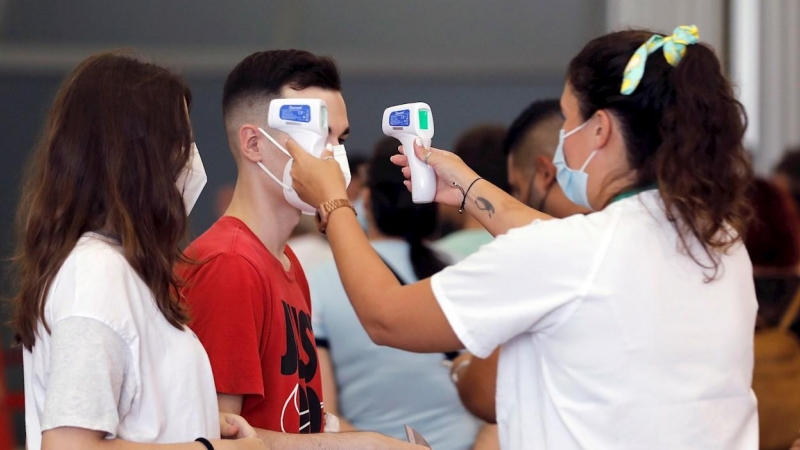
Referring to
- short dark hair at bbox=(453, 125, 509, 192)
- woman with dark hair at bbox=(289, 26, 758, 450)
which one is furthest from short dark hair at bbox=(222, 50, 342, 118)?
short dark hair at bbox=(453, 125, 509, 192)

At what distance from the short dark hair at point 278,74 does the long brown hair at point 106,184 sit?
0.47 metres

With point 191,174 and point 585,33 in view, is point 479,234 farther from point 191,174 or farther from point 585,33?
point 585,33

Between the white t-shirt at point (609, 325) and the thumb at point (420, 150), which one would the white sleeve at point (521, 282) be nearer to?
the white t-shirt at point (609, 325)

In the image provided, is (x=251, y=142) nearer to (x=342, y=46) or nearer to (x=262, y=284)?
(x=262, y=284)

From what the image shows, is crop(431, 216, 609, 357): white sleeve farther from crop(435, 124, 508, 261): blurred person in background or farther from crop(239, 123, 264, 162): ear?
crop(435, 124, 508, 261): blurred person in background

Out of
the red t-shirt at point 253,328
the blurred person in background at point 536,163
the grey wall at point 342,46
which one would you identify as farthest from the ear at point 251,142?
the grey wall at point 342,46

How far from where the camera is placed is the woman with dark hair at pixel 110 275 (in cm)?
129

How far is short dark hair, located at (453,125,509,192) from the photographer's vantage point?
9.57 ft

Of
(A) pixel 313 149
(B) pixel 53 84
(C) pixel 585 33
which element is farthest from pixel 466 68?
(A) pixel 313 149

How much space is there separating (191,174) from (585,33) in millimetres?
5008

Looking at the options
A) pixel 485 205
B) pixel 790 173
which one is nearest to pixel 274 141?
pixel 485 205

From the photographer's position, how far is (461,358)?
2.38 metres

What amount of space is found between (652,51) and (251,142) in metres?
0.77

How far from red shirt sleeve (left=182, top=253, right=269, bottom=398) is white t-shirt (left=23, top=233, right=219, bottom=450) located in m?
0.13
